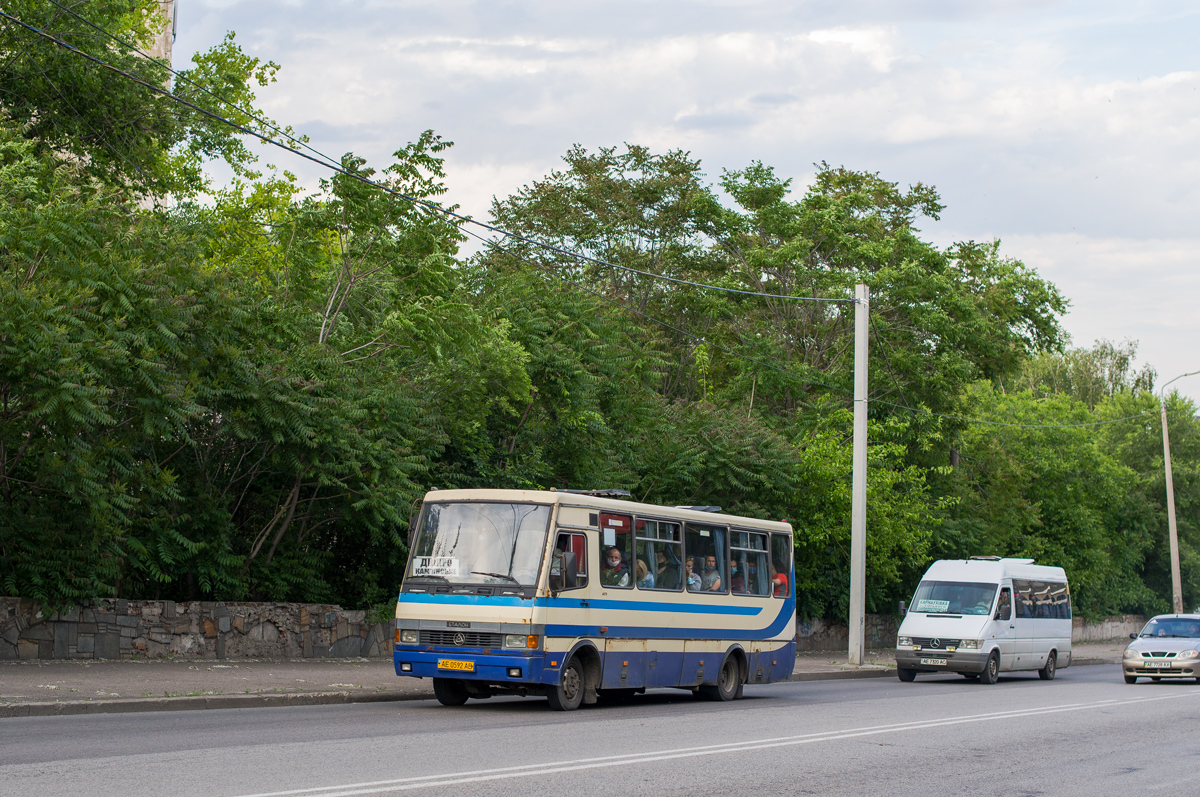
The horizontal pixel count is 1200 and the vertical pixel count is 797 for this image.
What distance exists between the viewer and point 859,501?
26656 mm

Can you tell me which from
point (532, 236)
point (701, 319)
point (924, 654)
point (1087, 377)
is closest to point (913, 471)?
point (924, 654)

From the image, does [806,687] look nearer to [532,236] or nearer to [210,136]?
[210,136]

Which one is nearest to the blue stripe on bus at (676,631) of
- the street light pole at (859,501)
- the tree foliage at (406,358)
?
the tree foliage at (406,358)

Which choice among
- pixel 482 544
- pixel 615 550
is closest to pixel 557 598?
pixel 482 544

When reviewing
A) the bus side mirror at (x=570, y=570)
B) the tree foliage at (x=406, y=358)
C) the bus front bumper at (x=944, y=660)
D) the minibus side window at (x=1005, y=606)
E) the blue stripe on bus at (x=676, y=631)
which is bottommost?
the bus front bumper at (x=944, y=660)

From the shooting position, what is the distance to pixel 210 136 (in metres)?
27.5

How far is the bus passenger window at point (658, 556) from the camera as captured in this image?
16.7 meters

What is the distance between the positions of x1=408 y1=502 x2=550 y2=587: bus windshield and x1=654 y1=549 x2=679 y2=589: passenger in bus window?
2505 mm

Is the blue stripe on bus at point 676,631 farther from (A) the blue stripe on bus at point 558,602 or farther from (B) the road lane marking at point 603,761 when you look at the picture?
(B) the road lane marking at point 603,761

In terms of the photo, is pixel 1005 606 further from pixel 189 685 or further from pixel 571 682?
pixel 189 685

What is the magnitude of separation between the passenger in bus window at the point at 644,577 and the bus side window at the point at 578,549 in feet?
4.15

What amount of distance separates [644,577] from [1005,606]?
488 inches

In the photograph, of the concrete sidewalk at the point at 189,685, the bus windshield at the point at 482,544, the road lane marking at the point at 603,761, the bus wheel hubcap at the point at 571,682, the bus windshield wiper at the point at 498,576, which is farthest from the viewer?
the bus wheel hubcap at the point at 571,682

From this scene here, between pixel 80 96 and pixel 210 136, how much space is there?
4.29m
